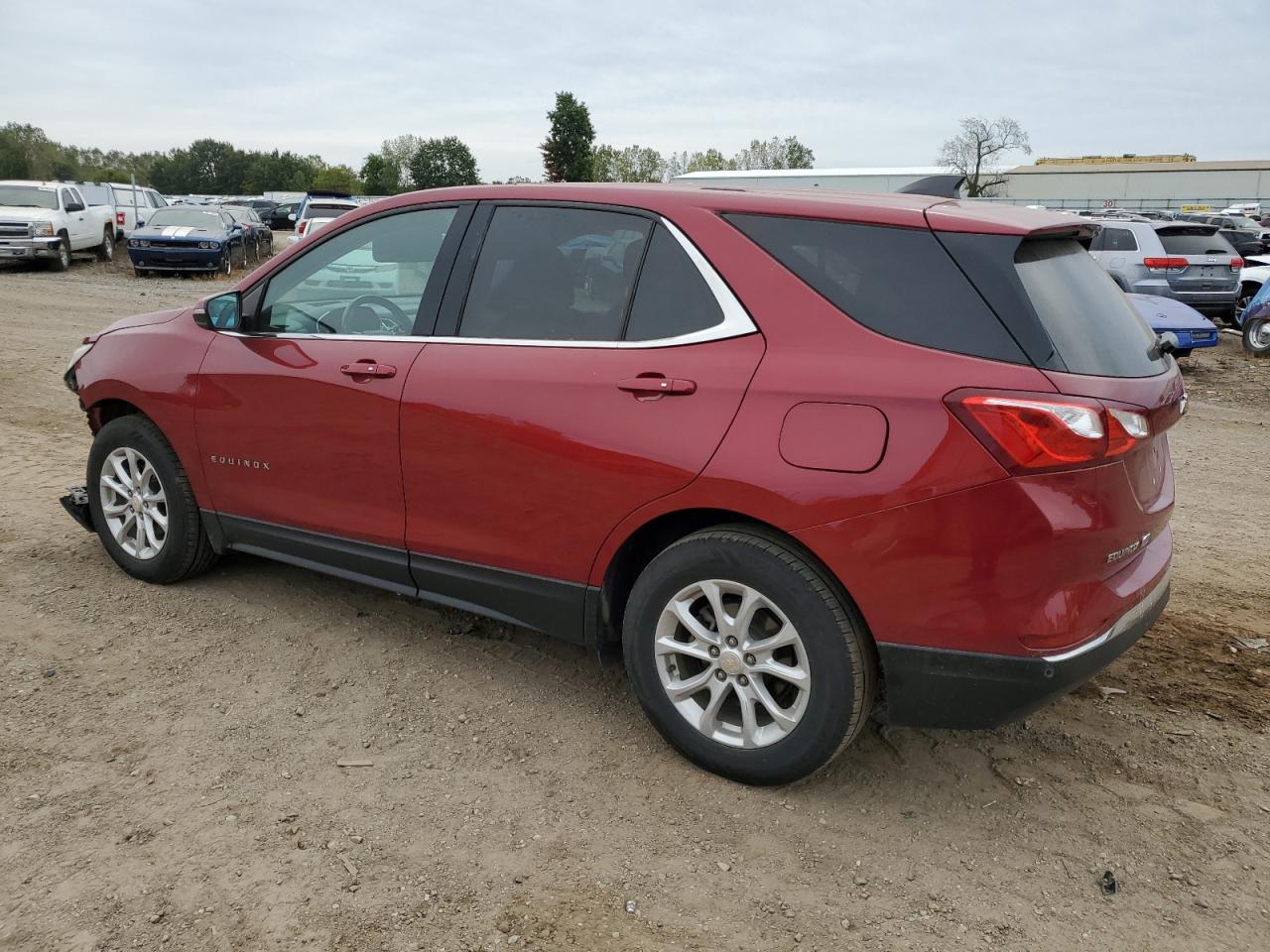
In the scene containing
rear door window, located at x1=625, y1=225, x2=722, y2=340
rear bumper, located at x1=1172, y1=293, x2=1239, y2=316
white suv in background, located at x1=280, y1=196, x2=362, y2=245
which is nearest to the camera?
rear door window, located at x1=625, y1=225, x2=722, y2=340

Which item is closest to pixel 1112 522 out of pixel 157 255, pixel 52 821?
pixel 52 821

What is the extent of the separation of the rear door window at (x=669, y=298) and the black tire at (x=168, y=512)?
7.98ft

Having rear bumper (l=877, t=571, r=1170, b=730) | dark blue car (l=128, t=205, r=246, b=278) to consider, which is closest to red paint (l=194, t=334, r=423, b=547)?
rear bumper (l=877, t=571, r=1170, b=730)

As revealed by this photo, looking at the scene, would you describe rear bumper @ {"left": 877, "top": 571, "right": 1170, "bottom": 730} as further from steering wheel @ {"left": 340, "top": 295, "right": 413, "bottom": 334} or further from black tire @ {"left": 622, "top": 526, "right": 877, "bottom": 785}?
steering wheel @ {"left": 340, "top": 295, "right": 413, "bottom": 334}

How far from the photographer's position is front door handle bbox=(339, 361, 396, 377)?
3866 millimetres

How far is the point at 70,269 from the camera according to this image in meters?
23.3

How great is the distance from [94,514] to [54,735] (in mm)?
1715

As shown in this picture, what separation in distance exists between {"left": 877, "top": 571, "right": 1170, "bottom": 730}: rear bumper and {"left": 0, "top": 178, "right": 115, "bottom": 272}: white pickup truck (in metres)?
23.4

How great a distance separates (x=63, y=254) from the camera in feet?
73.9

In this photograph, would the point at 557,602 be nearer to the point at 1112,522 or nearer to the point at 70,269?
the point at 1112,522

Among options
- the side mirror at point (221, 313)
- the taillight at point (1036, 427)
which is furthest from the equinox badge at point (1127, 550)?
the side mirror at point (221, 313)

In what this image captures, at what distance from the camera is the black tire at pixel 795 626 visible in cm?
300

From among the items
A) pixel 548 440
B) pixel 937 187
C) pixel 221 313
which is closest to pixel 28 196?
pixel 221 313

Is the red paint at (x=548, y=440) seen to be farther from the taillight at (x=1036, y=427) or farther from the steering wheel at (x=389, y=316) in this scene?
the taillight at (x=1036, y=427)
